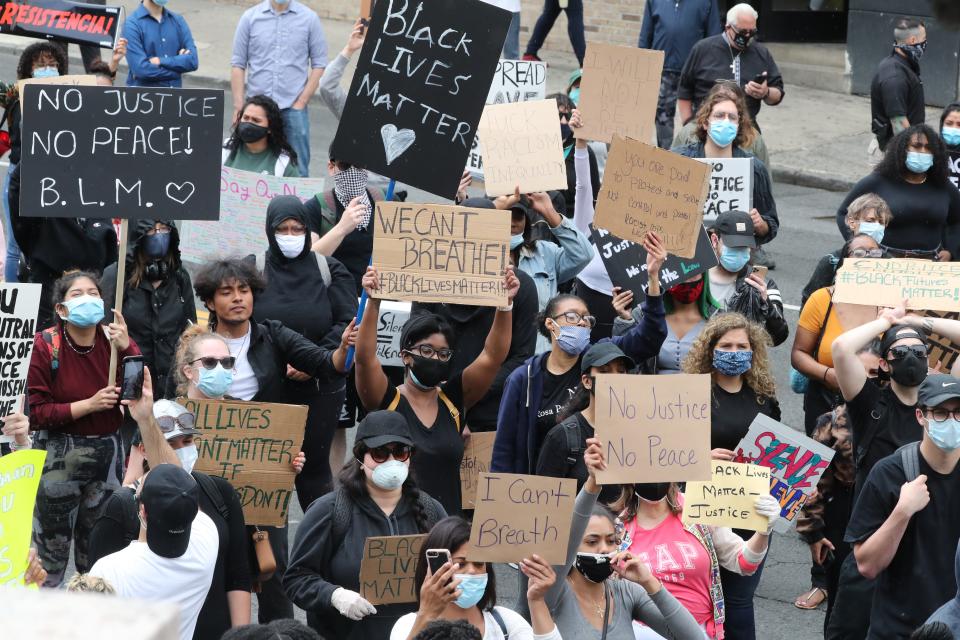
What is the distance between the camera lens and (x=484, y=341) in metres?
7.21

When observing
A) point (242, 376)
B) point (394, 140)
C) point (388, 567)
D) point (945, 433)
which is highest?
point (394, 140)

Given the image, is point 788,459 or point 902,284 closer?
point 788,459

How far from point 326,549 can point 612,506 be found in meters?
1.18

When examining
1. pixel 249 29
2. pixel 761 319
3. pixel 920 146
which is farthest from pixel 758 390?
pixel 249 29

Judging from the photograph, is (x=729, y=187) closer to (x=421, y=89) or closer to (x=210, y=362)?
(x=421, y=89)

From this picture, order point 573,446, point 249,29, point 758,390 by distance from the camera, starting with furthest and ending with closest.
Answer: point 249,29 → point 758,390 → point 573,446

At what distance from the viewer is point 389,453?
552cm

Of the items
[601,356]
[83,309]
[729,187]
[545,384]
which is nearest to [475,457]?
[545,384]

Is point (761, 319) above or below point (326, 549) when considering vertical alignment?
above

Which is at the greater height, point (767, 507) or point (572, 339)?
point (572, 339)

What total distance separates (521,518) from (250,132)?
4738mm

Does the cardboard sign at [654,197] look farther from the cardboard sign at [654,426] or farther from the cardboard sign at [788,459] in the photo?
the cardboard sign at [654,426]

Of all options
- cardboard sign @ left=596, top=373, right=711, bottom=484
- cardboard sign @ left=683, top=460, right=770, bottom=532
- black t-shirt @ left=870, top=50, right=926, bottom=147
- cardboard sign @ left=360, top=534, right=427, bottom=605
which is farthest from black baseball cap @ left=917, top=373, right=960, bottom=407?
black t-shirt @ left=870, top=50, right=926, bottom=147

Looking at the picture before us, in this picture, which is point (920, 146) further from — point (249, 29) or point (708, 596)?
point (249, 29)
